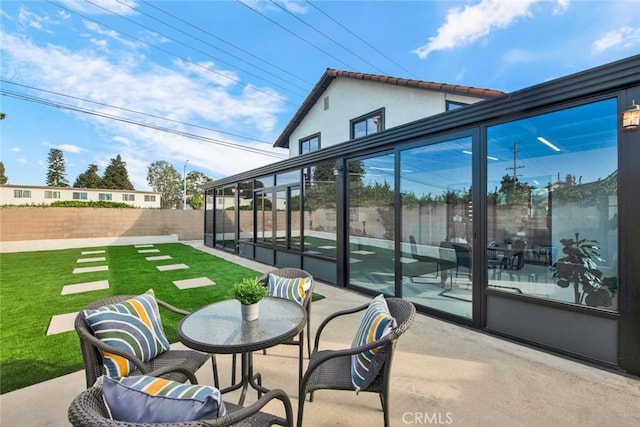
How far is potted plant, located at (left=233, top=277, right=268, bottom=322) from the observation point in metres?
2.13

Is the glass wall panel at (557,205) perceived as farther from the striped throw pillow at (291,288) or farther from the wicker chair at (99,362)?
the wicker chair at (99,362)

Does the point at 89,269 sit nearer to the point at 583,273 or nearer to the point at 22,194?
the point at 583,273

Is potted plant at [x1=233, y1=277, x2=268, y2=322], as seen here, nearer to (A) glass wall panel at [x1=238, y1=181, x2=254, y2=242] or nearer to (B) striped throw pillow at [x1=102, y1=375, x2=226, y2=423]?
(B) striped throw pillow at [x1=102, y1=375, x2=226, y2=423]

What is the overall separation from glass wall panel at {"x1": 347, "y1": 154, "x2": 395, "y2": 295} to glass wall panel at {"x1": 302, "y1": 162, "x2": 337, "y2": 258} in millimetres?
527

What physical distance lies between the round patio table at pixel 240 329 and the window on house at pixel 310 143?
29.2ft

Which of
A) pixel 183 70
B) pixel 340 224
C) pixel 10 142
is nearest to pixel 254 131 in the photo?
pixel 183 70

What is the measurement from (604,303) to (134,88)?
15.4 meters

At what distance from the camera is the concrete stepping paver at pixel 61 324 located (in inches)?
141

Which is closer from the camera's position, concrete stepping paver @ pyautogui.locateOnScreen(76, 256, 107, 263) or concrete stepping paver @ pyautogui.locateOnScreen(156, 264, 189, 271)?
concrete stepping paver @ pyautogui.locateOnScreen(156, 264, 189, 271)

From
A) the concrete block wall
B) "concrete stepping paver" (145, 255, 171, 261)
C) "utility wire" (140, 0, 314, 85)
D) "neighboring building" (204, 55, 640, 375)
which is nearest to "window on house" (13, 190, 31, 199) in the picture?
the concrete block wall

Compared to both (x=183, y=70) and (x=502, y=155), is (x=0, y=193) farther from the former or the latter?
(x=502, y=155)

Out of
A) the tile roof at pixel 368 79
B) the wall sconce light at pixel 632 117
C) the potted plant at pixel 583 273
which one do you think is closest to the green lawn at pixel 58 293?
the potted plant at pixel 583 273

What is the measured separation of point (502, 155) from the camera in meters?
3.55

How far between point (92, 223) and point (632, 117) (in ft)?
53.8
